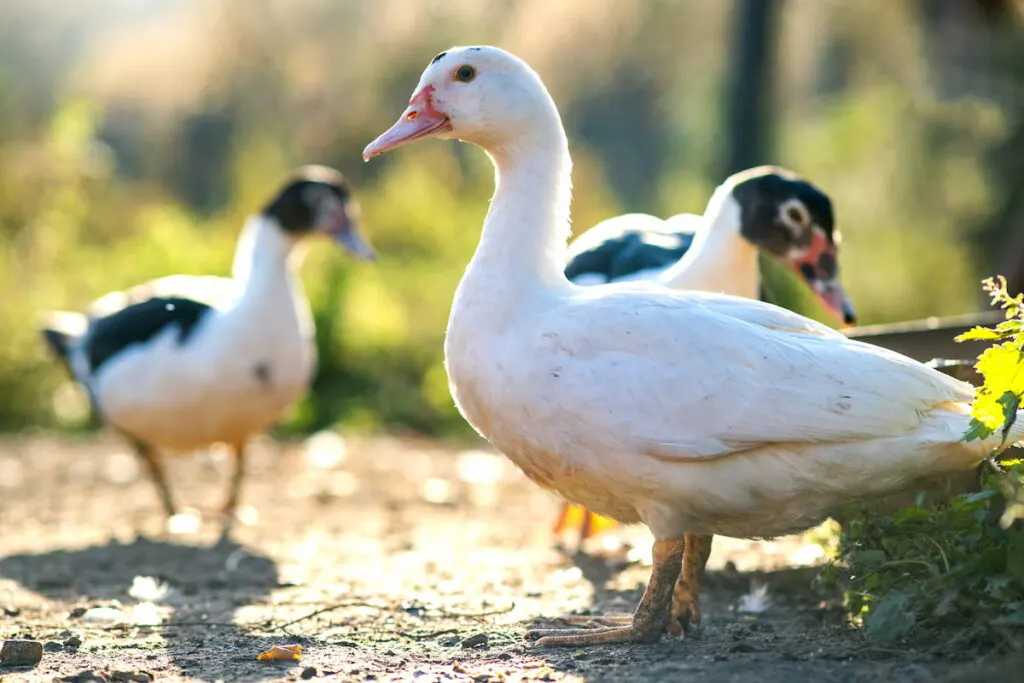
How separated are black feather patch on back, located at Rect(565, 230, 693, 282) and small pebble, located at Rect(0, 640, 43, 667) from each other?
243cm

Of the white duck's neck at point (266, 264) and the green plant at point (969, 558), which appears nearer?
the green plant at point (969, 558)

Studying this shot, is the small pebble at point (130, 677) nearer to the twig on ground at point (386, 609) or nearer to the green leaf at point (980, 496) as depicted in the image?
the twig on ground at point (386, 609)

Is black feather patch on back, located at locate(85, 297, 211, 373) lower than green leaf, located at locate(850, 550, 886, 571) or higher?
higher

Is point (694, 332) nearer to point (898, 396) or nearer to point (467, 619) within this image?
point (898, 396)

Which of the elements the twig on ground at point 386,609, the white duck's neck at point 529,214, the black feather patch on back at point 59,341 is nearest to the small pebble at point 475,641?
the twig on ground at point 386,609

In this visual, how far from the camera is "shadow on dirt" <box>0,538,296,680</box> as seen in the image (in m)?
3.53

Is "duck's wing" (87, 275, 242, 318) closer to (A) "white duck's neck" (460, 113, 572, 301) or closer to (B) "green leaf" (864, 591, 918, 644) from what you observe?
(A) "white duck's neck" (460, 113, 572, 301)

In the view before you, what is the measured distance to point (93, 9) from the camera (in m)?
25.4

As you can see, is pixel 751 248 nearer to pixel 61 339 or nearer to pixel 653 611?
pixel 653 611

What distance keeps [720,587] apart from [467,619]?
3.12 ft

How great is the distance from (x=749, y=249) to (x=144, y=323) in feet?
9.54

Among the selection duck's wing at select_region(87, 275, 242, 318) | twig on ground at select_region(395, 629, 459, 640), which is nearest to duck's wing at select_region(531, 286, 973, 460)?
twig on ground at select_region(395, 629, 459, 640)

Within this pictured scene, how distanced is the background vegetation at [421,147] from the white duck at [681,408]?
4994mm

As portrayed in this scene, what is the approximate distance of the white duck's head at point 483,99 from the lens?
372 centimetres
